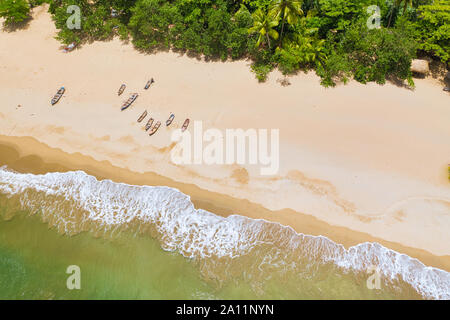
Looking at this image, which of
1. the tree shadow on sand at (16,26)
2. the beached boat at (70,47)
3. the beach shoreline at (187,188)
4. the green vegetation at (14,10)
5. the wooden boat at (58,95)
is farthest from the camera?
the tree shadow on sand at (16,26)

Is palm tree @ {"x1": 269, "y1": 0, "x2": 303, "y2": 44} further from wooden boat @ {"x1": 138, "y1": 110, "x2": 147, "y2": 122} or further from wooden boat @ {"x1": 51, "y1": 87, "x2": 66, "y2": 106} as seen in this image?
wooden boat @ {"x1": 51, "y1": 87, "x2": 66, "y2": 106}

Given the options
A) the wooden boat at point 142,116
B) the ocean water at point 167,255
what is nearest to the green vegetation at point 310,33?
the wooden boat at point 142,116

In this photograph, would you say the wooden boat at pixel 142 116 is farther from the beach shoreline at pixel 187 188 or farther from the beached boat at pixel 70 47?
the beached boat at pixel 70 47

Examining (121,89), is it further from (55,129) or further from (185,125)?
(185,125)

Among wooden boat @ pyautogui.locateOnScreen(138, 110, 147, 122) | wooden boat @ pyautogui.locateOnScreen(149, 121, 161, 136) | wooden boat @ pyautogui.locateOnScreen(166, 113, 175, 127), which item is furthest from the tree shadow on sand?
wooden boat @ pyautogui.locateOnScreen(166, 113, 175, 127)

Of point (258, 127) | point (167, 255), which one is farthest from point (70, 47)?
point (167, 255)
